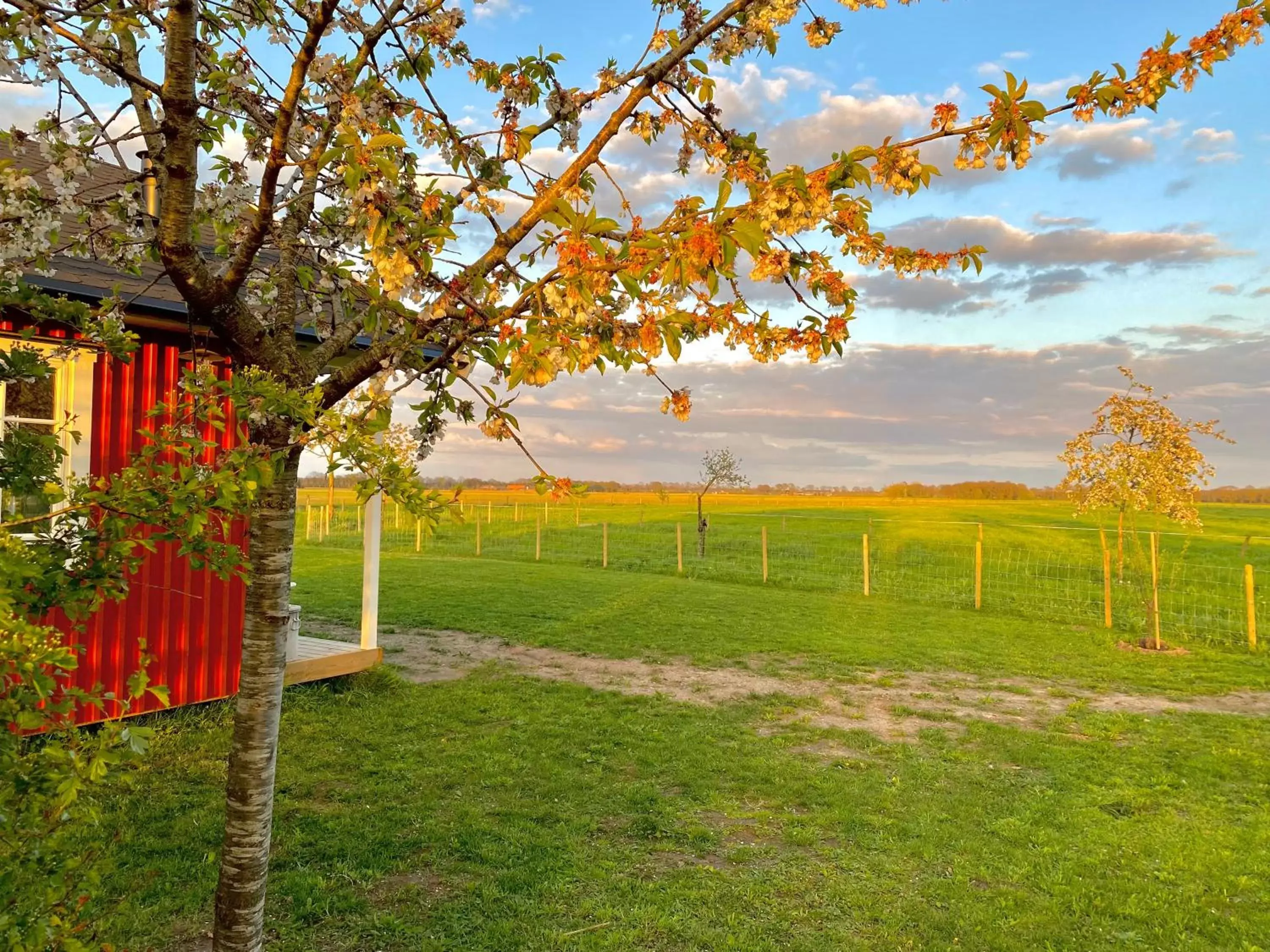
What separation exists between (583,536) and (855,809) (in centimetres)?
2331

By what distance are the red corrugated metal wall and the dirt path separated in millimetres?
2133

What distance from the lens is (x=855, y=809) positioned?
4.77 meters

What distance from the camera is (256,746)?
2.66 meters

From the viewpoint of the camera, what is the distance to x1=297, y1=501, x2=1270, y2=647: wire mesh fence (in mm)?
12703

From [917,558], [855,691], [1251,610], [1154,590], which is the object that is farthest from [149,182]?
[917,558]

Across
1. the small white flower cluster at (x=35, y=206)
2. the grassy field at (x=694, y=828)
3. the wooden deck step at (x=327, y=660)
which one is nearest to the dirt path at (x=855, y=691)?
the grassy field at (x=694, y=828)

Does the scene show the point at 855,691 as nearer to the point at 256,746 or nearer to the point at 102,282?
the point at 256,746

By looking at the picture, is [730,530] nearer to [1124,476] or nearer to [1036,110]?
[1124,476]

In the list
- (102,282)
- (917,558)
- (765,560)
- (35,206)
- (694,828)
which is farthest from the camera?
(917,558)

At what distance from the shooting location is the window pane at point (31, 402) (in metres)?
5.37

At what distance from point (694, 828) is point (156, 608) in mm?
4447

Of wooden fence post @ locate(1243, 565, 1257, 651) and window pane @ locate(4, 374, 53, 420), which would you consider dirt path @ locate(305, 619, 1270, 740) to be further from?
window pane @ locate(4, 374, 53, 420)

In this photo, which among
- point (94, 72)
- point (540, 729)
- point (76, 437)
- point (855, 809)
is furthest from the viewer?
point (540, 729)

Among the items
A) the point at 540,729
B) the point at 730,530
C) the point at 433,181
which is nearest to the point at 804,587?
the point at 540,729
